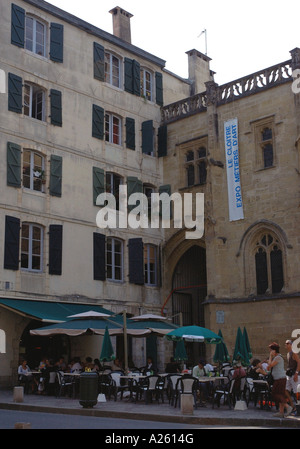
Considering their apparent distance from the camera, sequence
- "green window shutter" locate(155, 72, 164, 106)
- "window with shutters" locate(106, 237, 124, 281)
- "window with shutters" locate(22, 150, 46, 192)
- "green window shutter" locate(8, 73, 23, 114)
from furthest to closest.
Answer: "green window shutter" locate(155, 72, 164, 106)
"window with shutters" locate(106, 237, 124, 281)
"window with shutters" locate(22, 150, 46, 192)
"green window shutter" locate(8, 73, 23, 114)

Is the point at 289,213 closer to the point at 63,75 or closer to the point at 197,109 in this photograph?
the point at 197,109

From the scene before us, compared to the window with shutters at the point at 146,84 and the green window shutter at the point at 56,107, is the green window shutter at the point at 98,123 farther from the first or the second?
the window with shutters at the point at 146,84

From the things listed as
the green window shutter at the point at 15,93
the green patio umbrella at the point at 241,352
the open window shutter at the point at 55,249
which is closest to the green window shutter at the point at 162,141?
the open window shutter at the point at 55,249

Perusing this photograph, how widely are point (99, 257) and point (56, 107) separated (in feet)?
18.7

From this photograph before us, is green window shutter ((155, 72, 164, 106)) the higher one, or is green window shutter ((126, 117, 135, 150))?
green window shutter ((155, 72, 164, 106))

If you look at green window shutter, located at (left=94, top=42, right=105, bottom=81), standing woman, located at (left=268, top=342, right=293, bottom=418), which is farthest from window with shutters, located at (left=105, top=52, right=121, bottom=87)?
standing woman, located at (left=268, top=342, right=293, bottom=418)

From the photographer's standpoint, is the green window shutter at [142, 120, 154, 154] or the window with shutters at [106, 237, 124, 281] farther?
the green window shutter at [142, 120, 154, 154]

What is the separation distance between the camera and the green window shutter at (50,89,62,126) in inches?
893

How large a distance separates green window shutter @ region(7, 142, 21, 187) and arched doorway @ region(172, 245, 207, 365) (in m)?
8.23

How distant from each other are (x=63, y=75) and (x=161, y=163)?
5.79m

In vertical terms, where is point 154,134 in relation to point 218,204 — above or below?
above

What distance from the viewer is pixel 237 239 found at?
22969 mm

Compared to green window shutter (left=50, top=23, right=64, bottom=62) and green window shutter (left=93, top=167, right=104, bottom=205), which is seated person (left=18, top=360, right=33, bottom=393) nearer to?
green window shutter (left=93, top=167, right=104, bottom=205)
